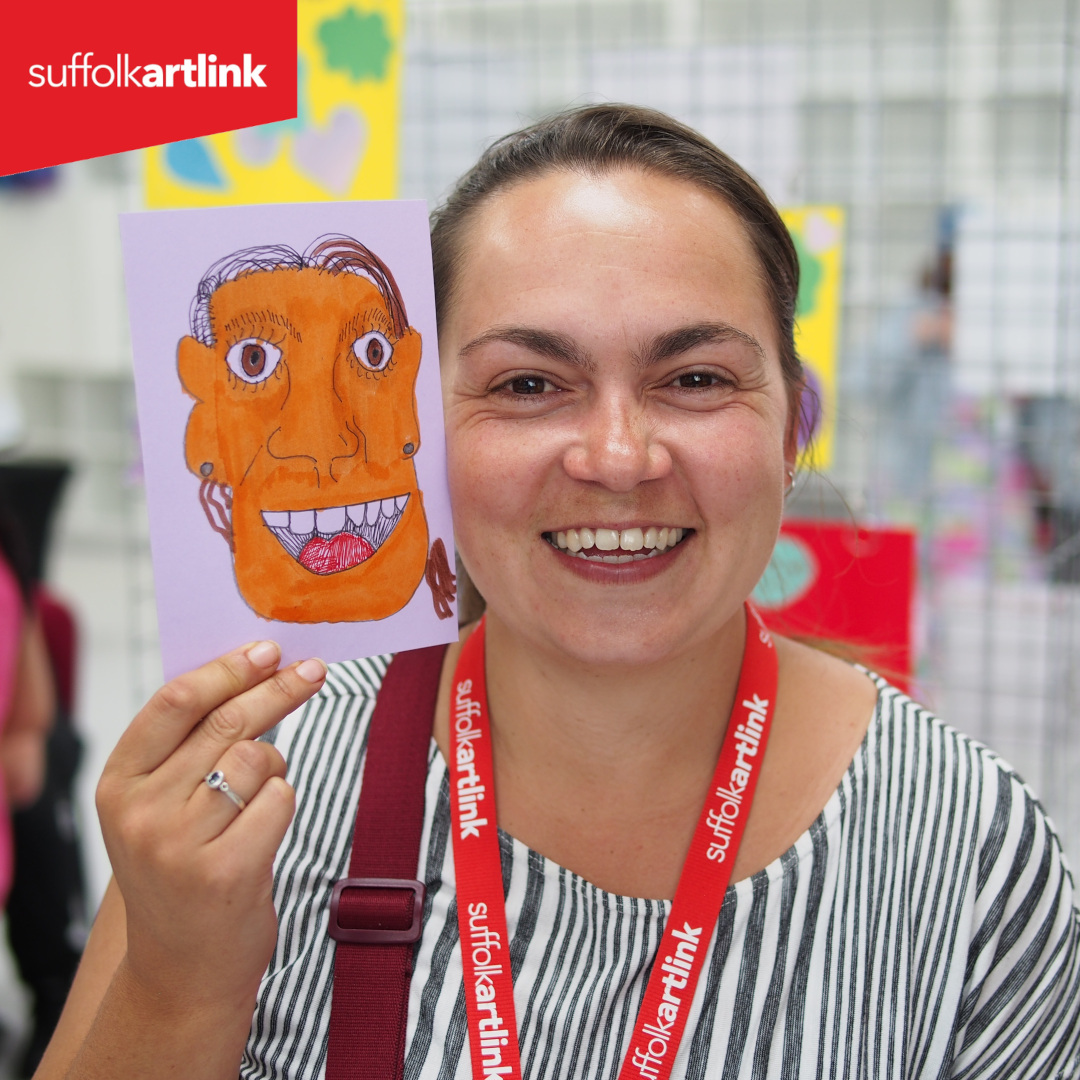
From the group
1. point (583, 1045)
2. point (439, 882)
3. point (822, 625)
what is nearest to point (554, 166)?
point (439, 882)

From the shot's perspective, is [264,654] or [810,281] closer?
[264,654]

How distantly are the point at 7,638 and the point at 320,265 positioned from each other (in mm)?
1728

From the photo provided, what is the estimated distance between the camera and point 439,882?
4.04 feet

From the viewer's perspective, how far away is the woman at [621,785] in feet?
3.53

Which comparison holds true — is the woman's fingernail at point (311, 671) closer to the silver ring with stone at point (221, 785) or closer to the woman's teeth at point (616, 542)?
the silver ring with stone at point (221, 785)

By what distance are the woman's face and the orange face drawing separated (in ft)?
0.26

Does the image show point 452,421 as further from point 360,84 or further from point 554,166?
point 360,84

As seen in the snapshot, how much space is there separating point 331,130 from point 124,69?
0.79 m

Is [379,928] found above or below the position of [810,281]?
below

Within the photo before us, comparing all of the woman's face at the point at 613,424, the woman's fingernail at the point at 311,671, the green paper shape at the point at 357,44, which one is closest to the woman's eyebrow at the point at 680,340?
the woman's face at the point at 613,424

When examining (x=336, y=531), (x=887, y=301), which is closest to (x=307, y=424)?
(x=336, y=531)

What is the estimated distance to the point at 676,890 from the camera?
122 centimetres

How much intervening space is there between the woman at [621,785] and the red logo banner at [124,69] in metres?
0.33

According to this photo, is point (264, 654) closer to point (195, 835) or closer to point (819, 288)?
point (195, 835)
